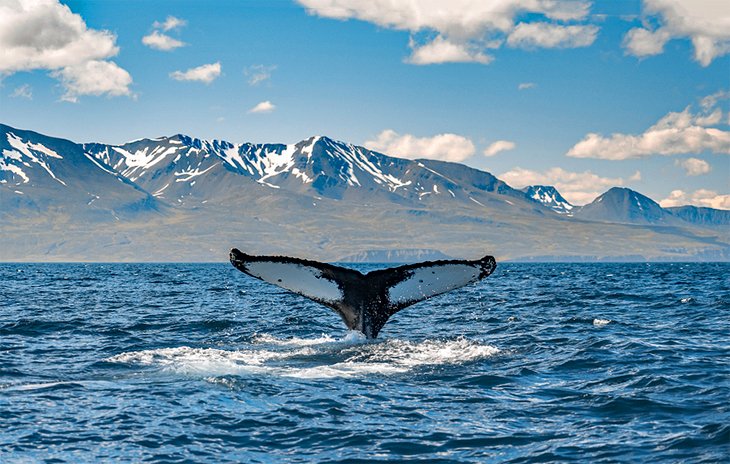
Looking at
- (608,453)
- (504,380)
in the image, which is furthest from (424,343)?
(608,453)

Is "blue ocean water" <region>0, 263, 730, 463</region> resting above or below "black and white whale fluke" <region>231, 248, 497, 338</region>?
below

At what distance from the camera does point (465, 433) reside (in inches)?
324

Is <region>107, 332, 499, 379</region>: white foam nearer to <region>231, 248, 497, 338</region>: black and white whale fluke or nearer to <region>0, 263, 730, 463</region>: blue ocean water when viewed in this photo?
<region>0, 263, 730, 463</region>: blue ocean water

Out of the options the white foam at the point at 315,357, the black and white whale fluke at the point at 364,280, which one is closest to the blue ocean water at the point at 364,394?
the white foam at the point at 315,357

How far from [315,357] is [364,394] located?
2.96 metres

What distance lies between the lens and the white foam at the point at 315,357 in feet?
38.3

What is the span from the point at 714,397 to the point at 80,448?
723 centimetres

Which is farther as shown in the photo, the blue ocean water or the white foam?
the white foam

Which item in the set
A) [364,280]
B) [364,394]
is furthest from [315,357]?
A: [364,394]

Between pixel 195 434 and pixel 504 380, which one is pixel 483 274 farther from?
pixel 195 434

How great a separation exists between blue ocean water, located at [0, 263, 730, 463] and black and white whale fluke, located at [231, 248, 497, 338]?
0.85 metres

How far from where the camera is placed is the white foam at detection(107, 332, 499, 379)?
460 inches

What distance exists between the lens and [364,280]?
11.7 metres

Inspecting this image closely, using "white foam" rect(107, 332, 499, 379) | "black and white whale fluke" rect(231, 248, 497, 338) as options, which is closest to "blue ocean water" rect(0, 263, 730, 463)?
"white foam" rect(107, 332, 499, 379)
